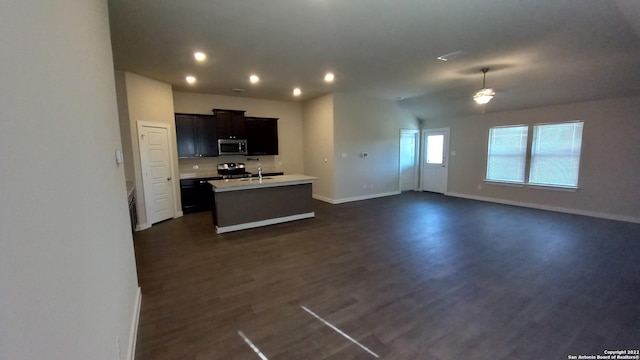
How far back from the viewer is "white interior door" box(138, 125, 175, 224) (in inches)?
202

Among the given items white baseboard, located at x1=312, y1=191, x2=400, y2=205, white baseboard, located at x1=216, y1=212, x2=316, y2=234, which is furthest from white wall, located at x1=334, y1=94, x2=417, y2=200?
white baseboard, located at x1=216, y1=212, x2=316, y2=234

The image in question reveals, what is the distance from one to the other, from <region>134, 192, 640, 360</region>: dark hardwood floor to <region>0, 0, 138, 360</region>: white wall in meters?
1.00

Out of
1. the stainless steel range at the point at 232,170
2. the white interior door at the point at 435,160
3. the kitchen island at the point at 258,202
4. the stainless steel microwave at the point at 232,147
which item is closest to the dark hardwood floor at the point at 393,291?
the kitchen island at the point at 258,202

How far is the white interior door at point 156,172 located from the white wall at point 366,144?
3.96 metres

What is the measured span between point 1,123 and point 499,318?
320 centimetres

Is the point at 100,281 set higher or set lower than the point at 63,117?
lower

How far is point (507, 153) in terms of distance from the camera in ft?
22.5

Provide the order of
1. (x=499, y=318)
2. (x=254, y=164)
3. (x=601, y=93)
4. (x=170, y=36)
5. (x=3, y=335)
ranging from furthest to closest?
1. (x=254, y=164)
2. (x=601, y=93)
3. (x=170, y=36)
4. (x=499, y=318)
5. (x=3, y=335)

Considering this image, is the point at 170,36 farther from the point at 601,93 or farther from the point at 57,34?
the point at 601,93

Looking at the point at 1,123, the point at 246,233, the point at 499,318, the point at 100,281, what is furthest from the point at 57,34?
the point at 246,233

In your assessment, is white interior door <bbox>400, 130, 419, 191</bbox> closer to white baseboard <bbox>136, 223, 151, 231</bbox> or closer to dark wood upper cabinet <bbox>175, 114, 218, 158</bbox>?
dark wood upper cabinet <bbox>175, 114, 218, 158</bbox>

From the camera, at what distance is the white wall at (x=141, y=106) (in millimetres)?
4805

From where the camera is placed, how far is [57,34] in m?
1.05

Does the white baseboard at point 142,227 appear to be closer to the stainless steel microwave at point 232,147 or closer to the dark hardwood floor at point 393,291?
the dark hardwood floor at point 393,291
